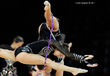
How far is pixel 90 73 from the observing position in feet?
14.2

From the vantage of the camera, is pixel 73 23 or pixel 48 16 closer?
pixel 48 16

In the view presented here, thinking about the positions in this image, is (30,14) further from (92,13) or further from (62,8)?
(92,13)

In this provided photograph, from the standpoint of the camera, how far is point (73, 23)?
15.3ft

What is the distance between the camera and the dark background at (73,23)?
174 inches

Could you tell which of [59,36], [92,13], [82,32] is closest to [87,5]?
[92,13]

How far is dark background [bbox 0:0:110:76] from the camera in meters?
4.41

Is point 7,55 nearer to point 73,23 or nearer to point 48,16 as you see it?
point 48,16

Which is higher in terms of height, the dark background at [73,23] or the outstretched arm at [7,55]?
the dark background at [73,23]

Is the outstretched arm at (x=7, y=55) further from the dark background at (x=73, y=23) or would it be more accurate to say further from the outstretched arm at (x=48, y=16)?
the dark background at (x=73, y=23)

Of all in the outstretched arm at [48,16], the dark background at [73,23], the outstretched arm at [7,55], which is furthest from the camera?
the dark background at [73,23]

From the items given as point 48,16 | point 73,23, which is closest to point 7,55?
point 48,16

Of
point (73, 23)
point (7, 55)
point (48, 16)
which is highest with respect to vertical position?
point (73, 23)

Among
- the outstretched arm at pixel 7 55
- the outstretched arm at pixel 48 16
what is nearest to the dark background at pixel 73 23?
the outstretched arm at pixel 48 16

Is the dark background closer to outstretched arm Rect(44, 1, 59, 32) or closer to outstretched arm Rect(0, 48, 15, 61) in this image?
outstretched arm Rect(44, 1, 59, 32)
